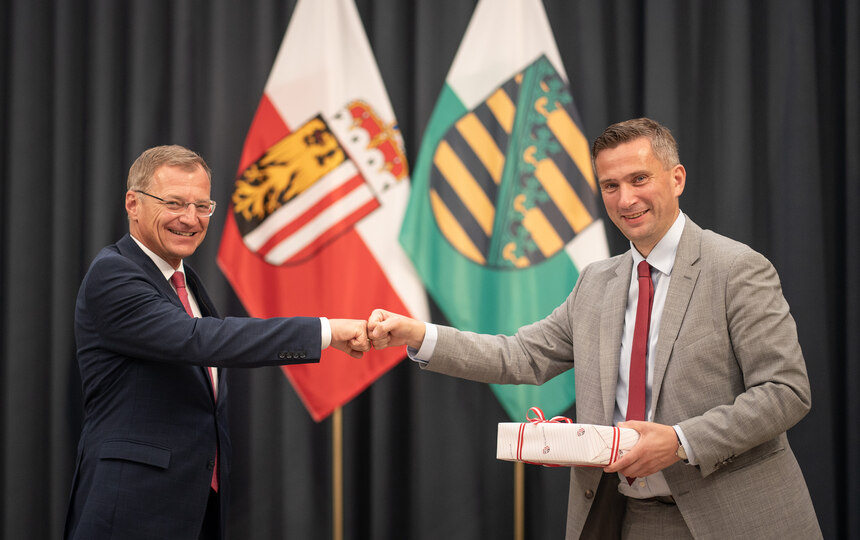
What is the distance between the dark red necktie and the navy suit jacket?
948 mm

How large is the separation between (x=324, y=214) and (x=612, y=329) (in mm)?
1473

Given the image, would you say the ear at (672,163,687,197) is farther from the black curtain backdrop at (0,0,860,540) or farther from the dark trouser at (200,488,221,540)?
the dark trouser at (200,488,221,540)

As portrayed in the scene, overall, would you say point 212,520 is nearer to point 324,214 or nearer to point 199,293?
point 199,293

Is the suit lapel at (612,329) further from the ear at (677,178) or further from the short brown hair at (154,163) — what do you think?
the short brown hair at (154,163)

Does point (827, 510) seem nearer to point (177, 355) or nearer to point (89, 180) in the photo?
point (177, 355)

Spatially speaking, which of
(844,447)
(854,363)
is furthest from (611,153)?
(844,447)

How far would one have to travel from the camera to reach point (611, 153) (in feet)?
6.38

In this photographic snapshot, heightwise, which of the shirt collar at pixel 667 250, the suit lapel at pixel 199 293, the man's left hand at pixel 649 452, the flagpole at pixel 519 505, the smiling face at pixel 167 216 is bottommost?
the flagpole at pixel 519 505

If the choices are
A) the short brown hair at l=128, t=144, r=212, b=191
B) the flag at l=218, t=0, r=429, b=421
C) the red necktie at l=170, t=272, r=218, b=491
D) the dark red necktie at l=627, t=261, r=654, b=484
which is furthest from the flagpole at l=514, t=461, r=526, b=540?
the short brown hair at l=128, t=144, r=212, b=191

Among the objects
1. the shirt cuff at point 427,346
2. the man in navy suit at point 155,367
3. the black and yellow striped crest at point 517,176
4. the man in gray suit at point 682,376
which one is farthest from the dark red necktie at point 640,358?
the black and yellow striped crest at point 517,176

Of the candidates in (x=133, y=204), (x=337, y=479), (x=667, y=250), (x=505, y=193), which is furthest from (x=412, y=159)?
(x=337, y=479)

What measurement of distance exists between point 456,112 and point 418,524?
1867 millimetres

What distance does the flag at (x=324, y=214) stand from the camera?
2.90m

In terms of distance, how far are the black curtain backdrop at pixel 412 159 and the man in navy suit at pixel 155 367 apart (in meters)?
0.86
